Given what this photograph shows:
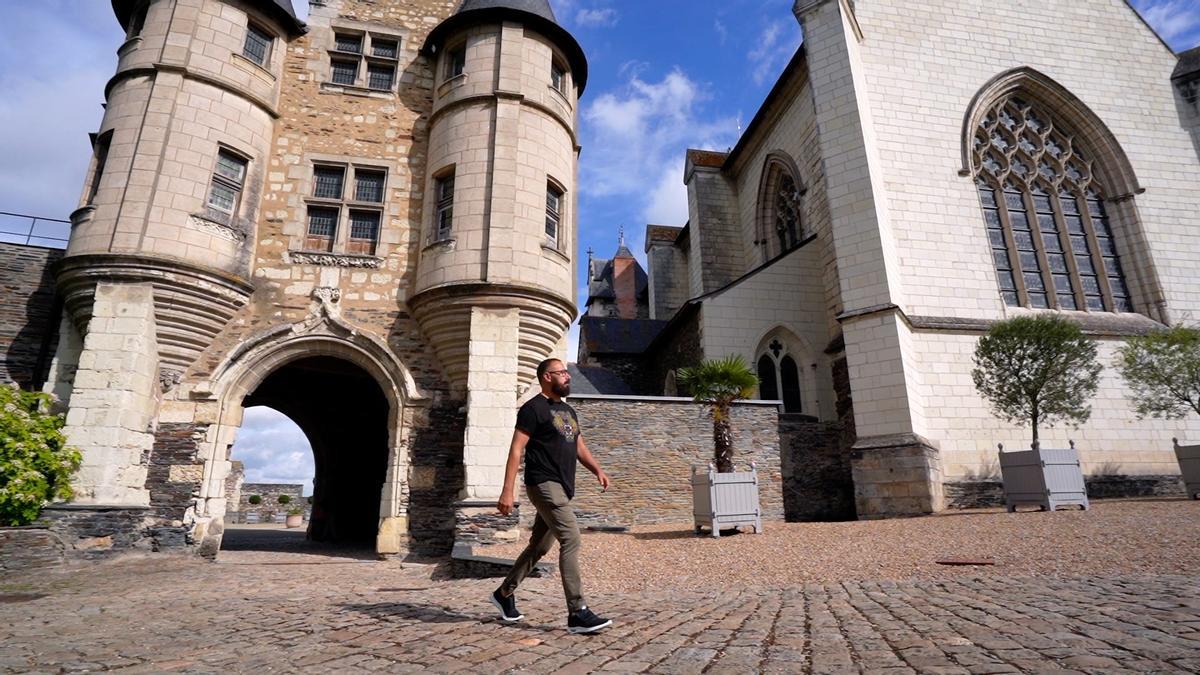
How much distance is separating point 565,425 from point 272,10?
38.7 ft

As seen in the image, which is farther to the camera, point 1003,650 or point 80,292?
point 80,292

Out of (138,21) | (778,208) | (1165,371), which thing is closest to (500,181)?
(138,21)

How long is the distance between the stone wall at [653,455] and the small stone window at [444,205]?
406 cm

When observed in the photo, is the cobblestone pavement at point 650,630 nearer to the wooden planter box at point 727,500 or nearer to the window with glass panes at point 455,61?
the wooden planter box at point 727,500

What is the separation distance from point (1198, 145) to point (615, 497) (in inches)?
754

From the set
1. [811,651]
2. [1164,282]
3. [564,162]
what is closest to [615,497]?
[564,162]

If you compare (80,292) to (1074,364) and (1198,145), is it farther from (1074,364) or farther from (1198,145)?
(1198,145)

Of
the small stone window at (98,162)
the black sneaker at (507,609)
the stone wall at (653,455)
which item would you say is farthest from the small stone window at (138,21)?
the black sneaker at (507,609)

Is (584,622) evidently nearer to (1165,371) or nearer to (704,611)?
(704,611)

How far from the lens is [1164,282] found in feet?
50.4

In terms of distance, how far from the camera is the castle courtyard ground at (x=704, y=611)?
116 inches

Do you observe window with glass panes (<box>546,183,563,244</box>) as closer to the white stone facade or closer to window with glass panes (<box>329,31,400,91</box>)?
window with glass panes (<box>329,31,400,91</box>)

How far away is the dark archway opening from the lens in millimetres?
14688

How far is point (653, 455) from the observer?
40.2 ft
